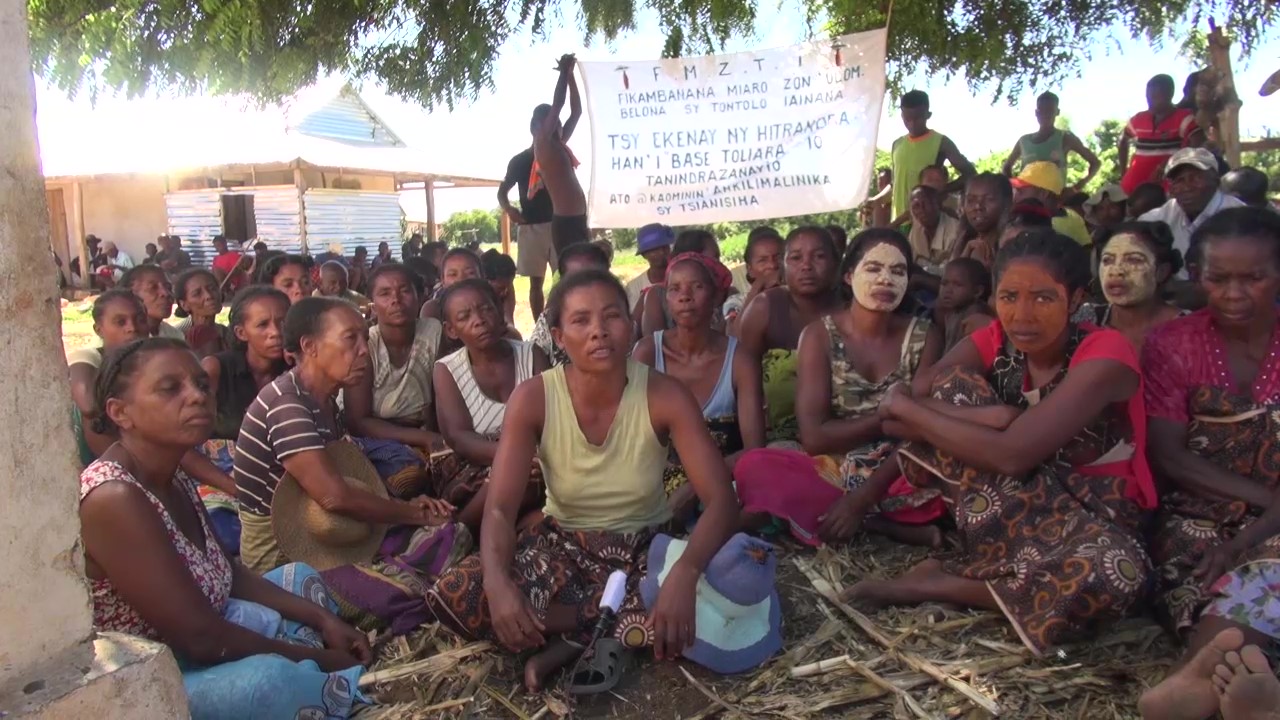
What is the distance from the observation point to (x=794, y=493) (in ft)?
12.7

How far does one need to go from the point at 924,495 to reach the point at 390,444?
2.33 meters

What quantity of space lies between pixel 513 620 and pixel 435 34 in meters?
3.25

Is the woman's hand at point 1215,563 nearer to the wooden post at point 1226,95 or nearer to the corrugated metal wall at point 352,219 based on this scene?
the wooden post at point 1226,95

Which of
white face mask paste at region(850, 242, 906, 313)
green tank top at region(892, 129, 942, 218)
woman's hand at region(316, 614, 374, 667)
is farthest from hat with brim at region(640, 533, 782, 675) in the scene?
green tank top at region(892, 129, 942, 218)

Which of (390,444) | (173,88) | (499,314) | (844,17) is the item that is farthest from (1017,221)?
(173,88)

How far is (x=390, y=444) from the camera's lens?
4.47 meters

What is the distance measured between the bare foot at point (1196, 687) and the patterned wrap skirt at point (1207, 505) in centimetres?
42

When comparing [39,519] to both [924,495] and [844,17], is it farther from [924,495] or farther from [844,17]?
[844,17]

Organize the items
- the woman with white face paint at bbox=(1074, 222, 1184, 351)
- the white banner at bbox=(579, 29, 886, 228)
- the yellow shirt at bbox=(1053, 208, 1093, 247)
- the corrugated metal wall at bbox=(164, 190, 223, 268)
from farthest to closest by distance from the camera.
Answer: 1. the corrugated metal wall at bbox=(164, 190, 223, 268)
2. the white banner at bbox=(579, 29, 886, 228)
3. the yellow shirt at bbox=(1053, 208, 1093, 247)
4. the woman with white face paint at bbox=(1074, 222, 1184, 351)

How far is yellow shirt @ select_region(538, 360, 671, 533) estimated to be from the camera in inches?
128

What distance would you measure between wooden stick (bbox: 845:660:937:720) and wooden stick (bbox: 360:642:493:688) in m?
1.17

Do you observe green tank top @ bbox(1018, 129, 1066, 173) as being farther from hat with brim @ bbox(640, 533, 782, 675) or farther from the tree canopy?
hat with brim @ bbox(640, 533, 782, 675)

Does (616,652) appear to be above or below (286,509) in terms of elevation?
below

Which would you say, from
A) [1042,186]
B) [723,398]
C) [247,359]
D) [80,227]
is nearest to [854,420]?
[723,398]
